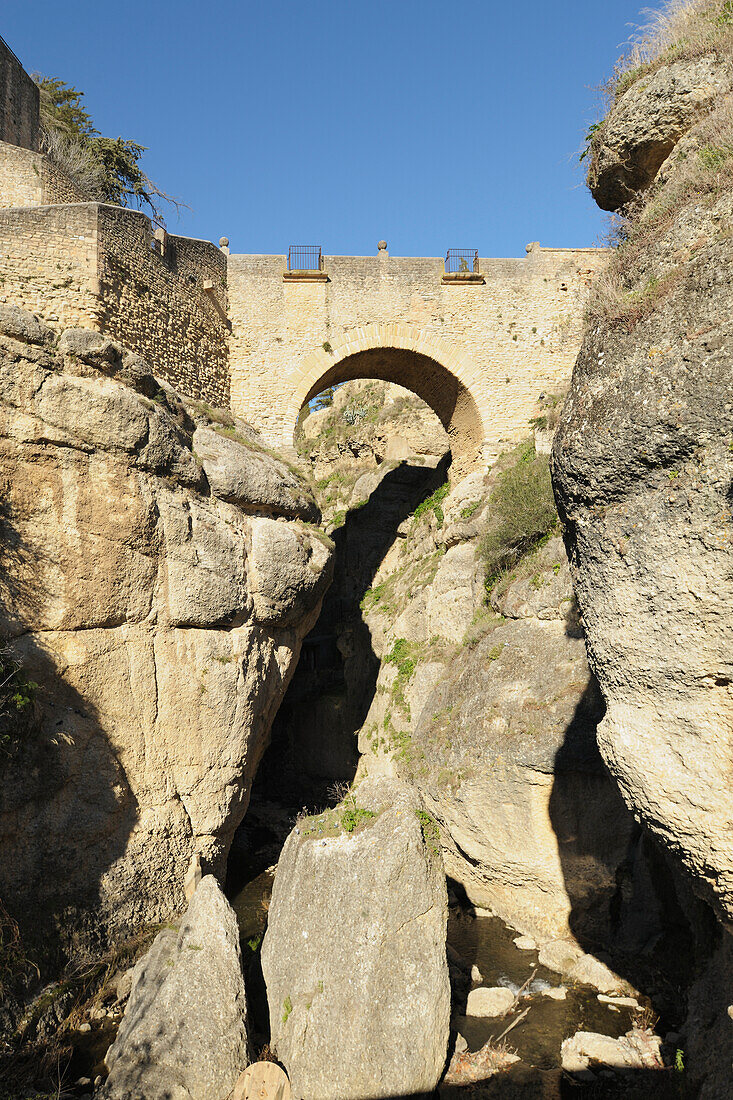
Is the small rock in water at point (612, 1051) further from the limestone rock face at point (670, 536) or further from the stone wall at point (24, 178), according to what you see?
the stone wall at point (24, 178)

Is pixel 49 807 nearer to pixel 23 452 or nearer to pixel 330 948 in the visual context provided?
pixel 330 948

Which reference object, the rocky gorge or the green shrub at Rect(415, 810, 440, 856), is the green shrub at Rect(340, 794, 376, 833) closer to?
the rocky gorge

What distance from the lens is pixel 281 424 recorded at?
16.0 metres

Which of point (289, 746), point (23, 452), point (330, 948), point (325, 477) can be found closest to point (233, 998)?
point (330, 948)

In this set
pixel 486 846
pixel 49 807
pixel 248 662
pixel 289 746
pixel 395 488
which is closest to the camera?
pixel 49 807

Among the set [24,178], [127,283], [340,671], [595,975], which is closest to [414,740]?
[595,975]

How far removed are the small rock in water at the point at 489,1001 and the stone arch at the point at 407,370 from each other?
11.6 metres

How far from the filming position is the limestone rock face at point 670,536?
359 cm

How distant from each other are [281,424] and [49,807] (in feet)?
32.4

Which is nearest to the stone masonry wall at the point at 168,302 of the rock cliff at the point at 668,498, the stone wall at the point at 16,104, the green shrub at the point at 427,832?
the stone wall at the point at 16,104

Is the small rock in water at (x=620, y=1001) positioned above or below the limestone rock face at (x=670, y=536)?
below

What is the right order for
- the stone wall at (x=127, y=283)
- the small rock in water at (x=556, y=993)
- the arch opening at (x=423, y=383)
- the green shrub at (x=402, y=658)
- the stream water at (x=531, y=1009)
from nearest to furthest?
the stream water at (x=531, y=1009), the small rock in water at (x=556, y=993), the stone wall at (x=127, y=283), the green shrub at (x=402, y=658), the arch opening at (x=423, y=383)

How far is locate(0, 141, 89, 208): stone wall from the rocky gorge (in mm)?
4787

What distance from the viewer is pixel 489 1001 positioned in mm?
8164
